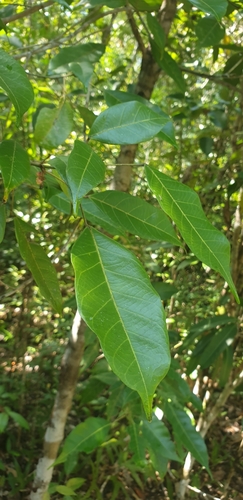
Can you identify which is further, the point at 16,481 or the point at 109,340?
the point at 16,481

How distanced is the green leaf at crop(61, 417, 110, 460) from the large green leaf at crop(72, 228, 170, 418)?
37.7 inches

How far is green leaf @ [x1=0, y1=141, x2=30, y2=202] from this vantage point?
0.46 metres

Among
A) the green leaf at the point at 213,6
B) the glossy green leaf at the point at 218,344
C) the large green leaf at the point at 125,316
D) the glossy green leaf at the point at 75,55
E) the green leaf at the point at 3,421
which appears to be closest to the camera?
the large green leaf at the point at 125,316

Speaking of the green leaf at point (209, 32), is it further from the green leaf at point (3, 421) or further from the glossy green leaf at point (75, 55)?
the green leaf at point (3, 421)

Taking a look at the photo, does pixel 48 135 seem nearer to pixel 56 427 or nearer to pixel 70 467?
pixel 56 427

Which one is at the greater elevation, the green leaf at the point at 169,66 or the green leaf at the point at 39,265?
the green leaf at the point at 169,66

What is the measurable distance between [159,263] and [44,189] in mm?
1368

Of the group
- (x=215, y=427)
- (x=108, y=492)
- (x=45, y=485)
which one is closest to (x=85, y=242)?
(x=45, y=485)

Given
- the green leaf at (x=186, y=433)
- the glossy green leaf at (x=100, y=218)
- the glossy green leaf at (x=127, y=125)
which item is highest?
the glossy green leaf at (x=127, y=125)

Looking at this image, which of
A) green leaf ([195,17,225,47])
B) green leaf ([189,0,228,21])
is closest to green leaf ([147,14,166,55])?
green leaf ([195,17,225,47])

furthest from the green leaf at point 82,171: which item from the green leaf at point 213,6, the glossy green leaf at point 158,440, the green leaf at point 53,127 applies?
the glossy green leaf at point 158,440

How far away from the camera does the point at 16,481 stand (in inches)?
68.4

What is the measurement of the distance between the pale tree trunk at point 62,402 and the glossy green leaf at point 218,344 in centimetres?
41

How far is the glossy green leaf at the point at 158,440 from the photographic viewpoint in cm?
125
